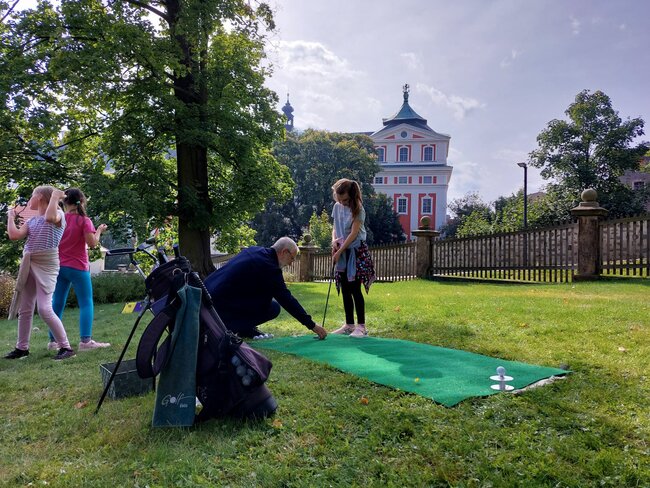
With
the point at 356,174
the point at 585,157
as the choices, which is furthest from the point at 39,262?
the point at 356,174

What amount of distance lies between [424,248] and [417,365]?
A: 33.1 ft

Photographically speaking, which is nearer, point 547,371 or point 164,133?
point 547,371

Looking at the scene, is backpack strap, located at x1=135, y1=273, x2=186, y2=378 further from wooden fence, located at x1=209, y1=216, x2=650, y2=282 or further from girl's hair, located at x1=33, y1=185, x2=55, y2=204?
wooden fence, located at x1=209, y1=216, x2=650, y2=282

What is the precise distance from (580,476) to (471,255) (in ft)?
36.1

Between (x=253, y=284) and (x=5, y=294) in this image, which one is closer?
(x=253, y=284)

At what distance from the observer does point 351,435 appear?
250 cm

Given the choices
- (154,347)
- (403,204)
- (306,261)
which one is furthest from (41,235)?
(403,204)

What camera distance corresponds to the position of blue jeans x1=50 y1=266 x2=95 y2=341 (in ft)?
16.6

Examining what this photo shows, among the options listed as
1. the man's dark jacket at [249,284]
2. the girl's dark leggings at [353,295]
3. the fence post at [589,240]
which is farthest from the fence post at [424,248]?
the man's dark jacket at [249,284]

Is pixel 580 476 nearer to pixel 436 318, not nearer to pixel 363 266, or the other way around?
pixel 363 266

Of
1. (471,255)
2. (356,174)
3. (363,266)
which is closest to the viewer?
(363,266)

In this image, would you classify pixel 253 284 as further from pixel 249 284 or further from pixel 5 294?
pixel 5 294

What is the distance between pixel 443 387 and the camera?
3.10m

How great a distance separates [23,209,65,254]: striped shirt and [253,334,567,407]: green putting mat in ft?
7.79
